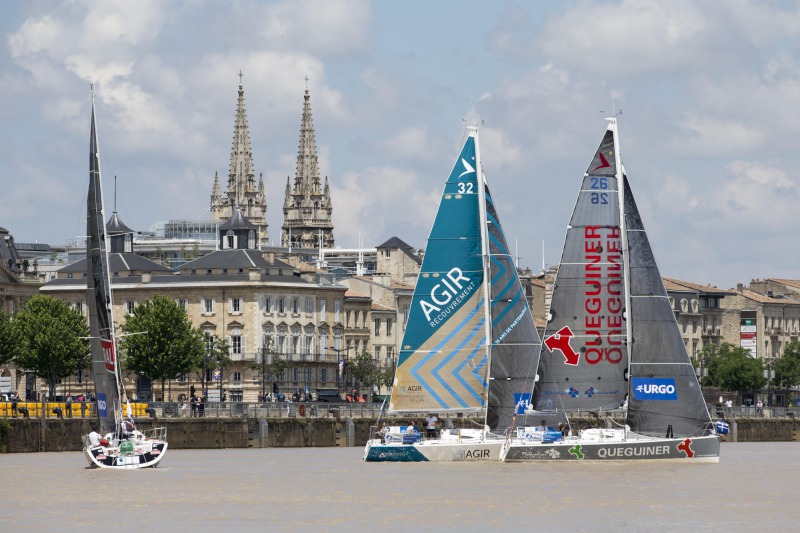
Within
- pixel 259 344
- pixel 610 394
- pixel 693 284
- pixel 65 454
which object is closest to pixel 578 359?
pixel 610 394

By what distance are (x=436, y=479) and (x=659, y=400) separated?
792 cm

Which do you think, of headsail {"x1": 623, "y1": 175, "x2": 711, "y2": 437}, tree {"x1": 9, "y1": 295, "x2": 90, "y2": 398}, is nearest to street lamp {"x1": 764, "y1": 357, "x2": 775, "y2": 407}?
tree {"x1": 9, "y1": 295, "x2": 90, "y2": 398}

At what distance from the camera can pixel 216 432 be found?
99.2 m

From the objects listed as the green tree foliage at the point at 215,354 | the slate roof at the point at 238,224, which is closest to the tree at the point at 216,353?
the green tree foliage at the point at 215,354

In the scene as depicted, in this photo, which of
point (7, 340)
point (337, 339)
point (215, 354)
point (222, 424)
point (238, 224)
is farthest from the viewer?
point (238, 224)

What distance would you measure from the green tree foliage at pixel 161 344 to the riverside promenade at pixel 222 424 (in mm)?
16330

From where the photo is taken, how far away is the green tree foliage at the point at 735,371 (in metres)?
168

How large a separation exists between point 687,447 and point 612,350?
3864 mm

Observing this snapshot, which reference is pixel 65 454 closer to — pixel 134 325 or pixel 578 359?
pixel 578 359

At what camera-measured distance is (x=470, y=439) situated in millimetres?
71250

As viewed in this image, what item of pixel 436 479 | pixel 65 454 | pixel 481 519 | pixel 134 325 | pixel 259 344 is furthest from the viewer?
pixel 259 344

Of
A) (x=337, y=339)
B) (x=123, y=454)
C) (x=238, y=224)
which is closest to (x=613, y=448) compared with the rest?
(x=123, y=454)

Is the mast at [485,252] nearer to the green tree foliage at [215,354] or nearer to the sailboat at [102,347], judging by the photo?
the sailboat at [102,347]

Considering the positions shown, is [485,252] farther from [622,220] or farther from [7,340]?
[7,340]
